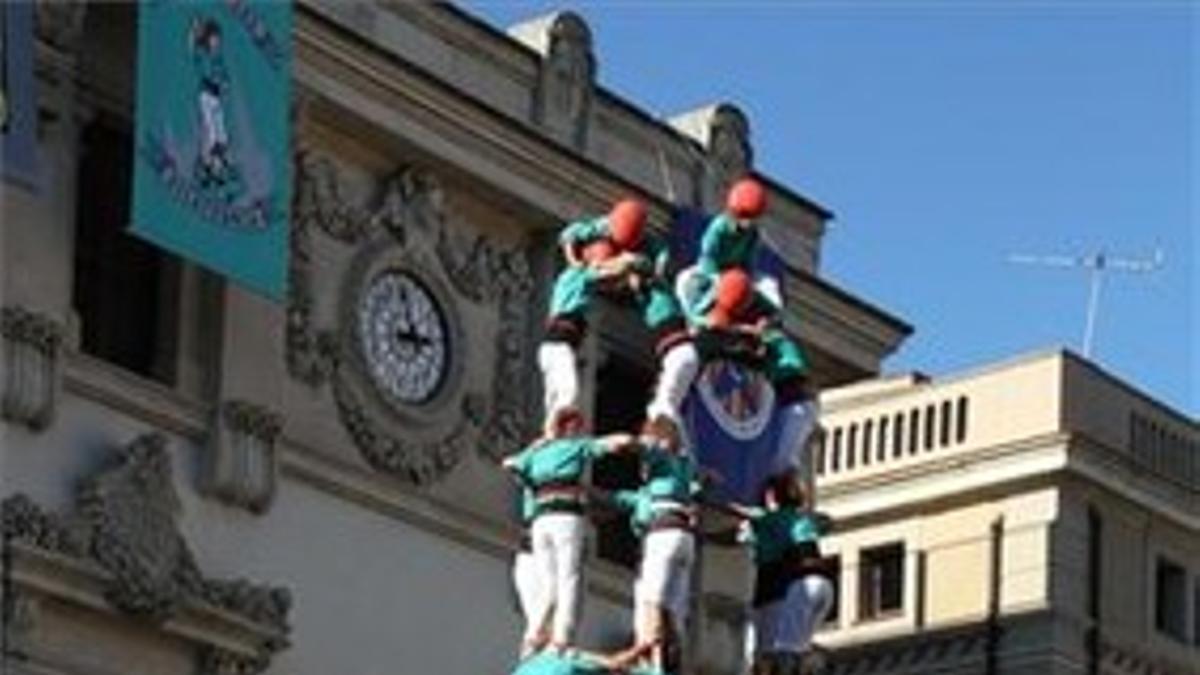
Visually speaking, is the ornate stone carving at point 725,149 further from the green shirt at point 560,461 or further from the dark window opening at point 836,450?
the green shirt at point 560,461

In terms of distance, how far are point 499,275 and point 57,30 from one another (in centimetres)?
679

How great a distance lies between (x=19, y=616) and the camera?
98.6 ft

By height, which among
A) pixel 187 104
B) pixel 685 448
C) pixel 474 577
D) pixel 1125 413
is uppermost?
pixel 1125 413

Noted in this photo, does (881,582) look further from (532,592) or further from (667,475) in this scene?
(532,592)

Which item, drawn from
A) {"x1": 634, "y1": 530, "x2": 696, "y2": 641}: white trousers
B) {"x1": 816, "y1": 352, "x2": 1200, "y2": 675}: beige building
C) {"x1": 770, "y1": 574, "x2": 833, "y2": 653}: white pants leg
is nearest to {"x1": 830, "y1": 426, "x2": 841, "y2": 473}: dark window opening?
{"x1": 816, "y1": 352, "x2": 1200, "y2": 675}: beige building

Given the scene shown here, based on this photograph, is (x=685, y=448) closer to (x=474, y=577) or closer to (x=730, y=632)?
(x=474, y=577)

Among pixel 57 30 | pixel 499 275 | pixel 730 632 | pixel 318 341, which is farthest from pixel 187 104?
pixel 730 632

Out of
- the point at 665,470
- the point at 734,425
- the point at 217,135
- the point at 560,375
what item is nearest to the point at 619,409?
the point at 217,135

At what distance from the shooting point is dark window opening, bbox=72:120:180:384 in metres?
32.1

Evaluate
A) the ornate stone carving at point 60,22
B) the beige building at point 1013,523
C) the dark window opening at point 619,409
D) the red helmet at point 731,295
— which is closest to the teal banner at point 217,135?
the ornate stone carving at point 60,22

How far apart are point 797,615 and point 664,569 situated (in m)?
1.59

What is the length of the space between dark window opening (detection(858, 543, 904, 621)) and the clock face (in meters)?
12.5

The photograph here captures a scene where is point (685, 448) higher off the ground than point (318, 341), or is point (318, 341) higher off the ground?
point (318, 341)

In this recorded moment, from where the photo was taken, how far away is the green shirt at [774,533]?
23297mm
